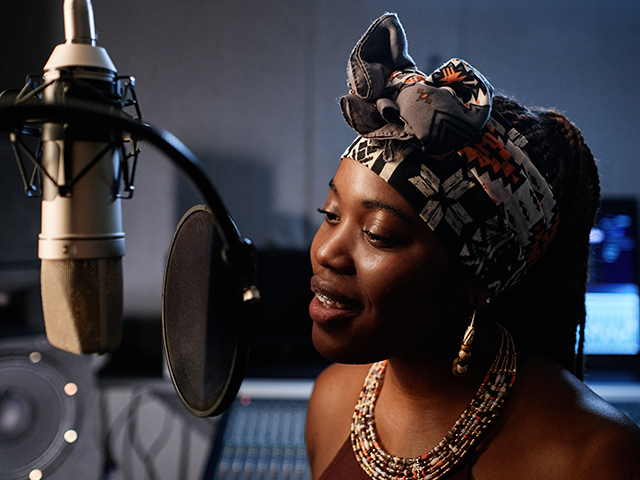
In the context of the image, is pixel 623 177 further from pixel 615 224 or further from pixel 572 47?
pixel 572 47

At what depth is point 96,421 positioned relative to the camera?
1627mm

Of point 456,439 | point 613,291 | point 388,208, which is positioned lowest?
point 613,291

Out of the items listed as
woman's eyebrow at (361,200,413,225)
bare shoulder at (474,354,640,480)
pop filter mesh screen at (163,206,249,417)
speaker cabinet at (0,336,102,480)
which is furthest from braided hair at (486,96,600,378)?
speaker cabinet at (0,336,102,480)

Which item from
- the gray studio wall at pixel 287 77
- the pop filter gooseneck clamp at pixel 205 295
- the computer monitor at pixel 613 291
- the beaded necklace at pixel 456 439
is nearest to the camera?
the pop filter gooseneck clamp at pixel 205 295

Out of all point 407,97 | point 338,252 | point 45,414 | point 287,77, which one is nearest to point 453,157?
point 407,97

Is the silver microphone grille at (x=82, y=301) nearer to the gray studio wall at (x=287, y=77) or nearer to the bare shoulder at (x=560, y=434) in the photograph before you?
the bare shoulder at (x=560, y=434)

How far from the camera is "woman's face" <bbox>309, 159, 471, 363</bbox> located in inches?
29.2

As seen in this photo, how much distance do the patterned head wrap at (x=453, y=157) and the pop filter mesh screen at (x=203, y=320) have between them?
0.34 meters

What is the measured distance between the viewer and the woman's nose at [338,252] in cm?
76

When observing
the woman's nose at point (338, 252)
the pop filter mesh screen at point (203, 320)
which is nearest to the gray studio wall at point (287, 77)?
the woman's nose at point (338, 252)

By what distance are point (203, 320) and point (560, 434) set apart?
0.54 m

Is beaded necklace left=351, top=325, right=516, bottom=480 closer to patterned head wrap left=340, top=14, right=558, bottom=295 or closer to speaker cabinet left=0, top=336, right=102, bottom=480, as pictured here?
patterned head wrap left=340, top=14, right=558, bottom=295

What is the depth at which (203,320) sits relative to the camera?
477 millimetres

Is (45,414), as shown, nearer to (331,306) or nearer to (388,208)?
(331,306)
